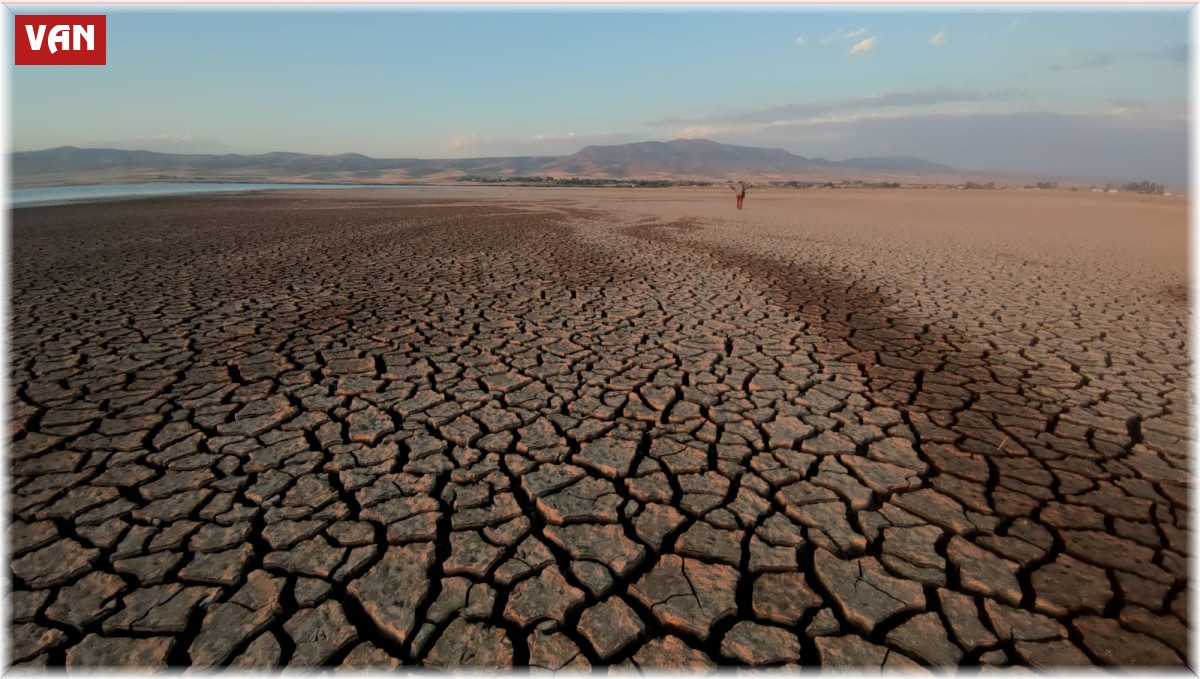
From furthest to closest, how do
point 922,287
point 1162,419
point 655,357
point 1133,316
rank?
1. point 922,287
2. point 1133,316
3. point 655,357
4. point 1162,419

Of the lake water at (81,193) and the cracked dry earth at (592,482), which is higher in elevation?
the lake water at (81,193)

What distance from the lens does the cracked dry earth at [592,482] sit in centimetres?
172

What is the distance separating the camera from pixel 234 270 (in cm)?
737

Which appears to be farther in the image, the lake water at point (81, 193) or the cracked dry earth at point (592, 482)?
the lake water at point (81, 193)

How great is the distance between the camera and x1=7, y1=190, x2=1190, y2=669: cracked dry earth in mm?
1716

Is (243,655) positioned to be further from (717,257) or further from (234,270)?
(717,257)

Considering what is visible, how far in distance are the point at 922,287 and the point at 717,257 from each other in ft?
10.0

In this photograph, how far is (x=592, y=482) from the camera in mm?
2537

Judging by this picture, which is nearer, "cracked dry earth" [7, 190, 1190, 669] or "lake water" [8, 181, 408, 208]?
"cracked dry earth" [7, 190, 1190, 669]

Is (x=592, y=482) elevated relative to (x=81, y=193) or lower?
lower

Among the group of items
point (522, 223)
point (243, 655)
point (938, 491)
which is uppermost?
point (522, 223)

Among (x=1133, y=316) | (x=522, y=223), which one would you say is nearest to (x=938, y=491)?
(x=1133, y=316)

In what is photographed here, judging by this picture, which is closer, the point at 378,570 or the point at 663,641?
the point at 663,641

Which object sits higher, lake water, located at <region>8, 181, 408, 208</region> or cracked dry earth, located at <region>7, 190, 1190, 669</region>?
lake water, located at <region>8, 181, 408, 208</region>
